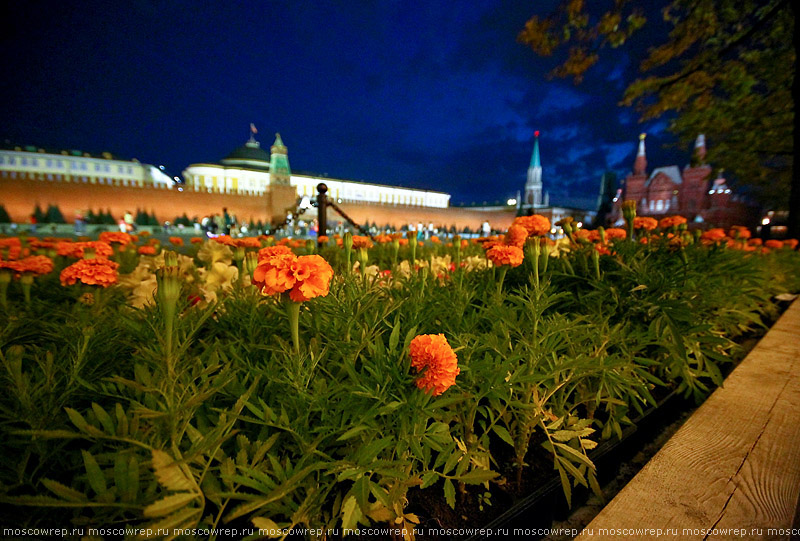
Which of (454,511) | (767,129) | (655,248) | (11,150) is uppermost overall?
(11,150)

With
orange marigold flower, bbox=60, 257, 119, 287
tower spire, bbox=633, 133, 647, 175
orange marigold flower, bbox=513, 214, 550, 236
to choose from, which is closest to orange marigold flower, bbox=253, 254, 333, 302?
orange marigold flower, bbox=60, 257, 119, 287

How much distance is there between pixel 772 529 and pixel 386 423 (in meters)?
0.70

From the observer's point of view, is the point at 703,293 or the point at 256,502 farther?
the point at 703,293

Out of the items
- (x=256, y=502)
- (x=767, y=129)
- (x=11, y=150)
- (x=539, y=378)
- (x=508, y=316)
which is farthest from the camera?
(x=11, y=150)

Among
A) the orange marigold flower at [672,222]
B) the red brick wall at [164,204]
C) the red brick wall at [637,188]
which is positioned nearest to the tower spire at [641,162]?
the red brick wall at [637,188]

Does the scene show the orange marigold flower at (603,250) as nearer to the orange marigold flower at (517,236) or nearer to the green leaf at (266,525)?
the orange marigold flower at (517,236)

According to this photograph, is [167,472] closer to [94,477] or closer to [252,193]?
[94,477]

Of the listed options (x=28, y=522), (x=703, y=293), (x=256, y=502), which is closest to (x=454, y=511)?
(x=256, y=502)

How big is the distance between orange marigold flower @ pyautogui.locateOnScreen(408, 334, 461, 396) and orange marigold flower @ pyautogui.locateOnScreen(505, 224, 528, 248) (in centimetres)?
80

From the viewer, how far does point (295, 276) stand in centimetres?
60

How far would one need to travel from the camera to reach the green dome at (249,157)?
133ft

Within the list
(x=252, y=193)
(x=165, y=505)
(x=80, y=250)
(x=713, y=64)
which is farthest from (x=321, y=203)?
(x=252, y=193)

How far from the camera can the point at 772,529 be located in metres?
0.55

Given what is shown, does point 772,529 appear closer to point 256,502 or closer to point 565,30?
point 256,502
